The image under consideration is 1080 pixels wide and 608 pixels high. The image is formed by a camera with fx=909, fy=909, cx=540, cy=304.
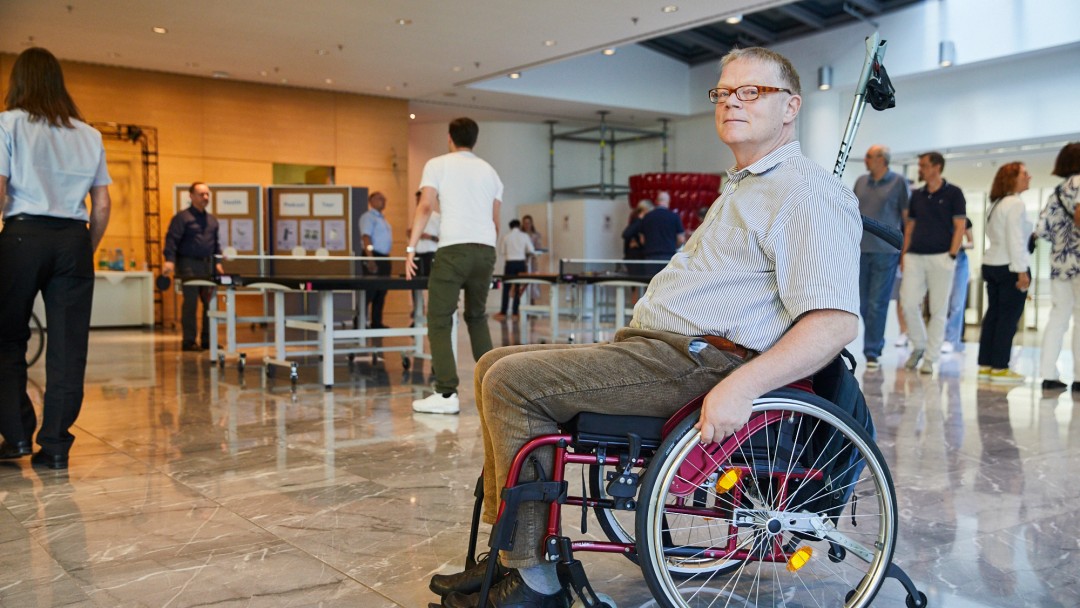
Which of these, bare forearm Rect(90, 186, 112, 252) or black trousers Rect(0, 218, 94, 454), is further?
bare forearm Rect(90, 186, 112, 252)

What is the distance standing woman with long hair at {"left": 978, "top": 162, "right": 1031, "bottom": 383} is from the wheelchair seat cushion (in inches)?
183

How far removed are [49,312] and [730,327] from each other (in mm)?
2555

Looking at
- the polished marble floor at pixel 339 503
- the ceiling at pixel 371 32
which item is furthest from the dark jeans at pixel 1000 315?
the ceiling at pixel 371 32

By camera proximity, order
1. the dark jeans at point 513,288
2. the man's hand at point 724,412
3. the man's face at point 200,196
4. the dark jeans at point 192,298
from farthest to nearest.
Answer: the dark jeans at point 513,288 → the man's face at point 200,196 → the dark jeans at point 192,298 → the man's hand at point 724,412

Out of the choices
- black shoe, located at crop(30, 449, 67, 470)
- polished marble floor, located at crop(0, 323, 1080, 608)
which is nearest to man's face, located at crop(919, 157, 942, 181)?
polished marble floor, located at crop(0, 323, 1080, 608)

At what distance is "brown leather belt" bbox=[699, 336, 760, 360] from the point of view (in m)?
1.65

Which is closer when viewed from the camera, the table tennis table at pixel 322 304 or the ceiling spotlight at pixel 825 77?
the table tennis table at pixel 322 304

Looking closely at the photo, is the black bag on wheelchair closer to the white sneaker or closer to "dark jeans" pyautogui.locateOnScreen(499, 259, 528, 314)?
the white sneaker

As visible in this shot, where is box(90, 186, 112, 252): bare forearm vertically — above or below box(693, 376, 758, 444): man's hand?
above

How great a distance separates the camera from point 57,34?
31.6 feet

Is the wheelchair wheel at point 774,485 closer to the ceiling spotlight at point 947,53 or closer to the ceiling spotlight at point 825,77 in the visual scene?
the ceiling spotlight at point 947,53

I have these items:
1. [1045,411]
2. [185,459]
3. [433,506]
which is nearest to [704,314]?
[433,506]

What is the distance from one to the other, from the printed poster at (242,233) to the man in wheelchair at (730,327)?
9878 mm

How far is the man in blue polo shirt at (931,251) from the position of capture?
6027 millimetres
